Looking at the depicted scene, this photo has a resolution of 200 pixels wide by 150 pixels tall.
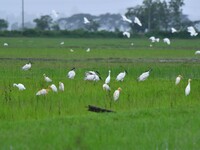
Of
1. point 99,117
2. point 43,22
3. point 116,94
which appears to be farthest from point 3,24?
point 99,117

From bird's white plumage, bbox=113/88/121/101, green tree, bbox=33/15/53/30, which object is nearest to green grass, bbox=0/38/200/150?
bird's white plumage, bbox=113/88/121/101

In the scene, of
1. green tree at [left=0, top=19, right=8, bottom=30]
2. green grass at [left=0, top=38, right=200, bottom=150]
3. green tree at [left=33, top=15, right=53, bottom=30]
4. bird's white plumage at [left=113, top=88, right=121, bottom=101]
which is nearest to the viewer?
green grass at [left=0, top=38, right=200, bottom=150]

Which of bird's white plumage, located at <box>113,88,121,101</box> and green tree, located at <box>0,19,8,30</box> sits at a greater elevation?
bird's white plumage, located at <box>113,88,121,101</box>

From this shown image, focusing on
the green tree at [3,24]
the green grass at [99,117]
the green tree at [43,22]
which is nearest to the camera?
the green grass at [99,117]

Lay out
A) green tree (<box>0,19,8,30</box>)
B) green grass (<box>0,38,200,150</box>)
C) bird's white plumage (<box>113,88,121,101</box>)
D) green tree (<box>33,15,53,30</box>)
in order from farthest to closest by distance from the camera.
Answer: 1. green tree (<box>0,19,8,30</box>)
2. green tree (<box>33,15,53,30</box>)
3. bird's white plumage (<box>113,88,121,101</box>)
4. green grass (<box>0,38,200,150</box>)

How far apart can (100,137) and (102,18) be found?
367ft

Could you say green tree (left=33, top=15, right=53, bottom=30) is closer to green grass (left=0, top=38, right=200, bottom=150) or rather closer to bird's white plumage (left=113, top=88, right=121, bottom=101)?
green grass (left=0, top=38, right=200, bottom=150)

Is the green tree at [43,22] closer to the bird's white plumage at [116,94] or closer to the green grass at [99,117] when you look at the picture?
the green grass at [99,117]

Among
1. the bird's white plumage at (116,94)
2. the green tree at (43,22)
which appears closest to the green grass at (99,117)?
the bird's white plumage at (116,94)

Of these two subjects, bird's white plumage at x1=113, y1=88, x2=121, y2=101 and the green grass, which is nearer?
the green grass

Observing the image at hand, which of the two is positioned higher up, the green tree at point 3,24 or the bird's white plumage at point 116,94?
the bird's white plumage at point 116,94

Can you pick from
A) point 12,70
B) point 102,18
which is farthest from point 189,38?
point 102,18

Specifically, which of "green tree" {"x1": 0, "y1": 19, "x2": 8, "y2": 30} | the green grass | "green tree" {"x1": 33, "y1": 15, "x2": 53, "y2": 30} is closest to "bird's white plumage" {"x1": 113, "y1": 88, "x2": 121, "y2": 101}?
the green grass

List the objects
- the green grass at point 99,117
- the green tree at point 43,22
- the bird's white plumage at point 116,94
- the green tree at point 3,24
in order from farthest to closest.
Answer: the green tree at point 3,24 → the green tree at point 43,22 → the bird's white plumage at point 116,94 → the green grass at point 99,117
